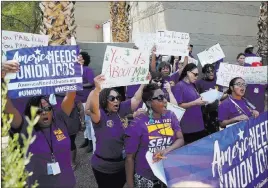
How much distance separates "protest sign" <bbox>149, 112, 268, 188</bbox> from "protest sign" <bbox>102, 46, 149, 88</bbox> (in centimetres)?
129

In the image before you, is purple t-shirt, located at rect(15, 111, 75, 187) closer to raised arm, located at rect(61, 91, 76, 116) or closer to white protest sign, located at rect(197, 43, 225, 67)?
raised arm, located at rect(61, 91, 76, 116)

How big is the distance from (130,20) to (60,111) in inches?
374

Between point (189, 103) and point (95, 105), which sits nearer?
point (95, 105)

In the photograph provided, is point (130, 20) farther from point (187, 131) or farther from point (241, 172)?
point (241, 172)

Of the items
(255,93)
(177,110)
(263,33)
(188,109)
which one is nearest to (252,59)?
(255,93)

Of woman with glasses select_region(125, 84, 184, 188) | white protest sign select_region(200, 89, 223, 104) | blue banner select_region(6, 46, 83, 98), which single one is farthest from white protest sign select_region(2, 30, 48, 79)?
white protest sign select_region(200, 89, 223, 104)

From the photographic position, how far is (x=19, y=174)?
6.37ft

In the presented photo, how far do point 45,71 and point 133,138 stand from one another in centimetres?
120

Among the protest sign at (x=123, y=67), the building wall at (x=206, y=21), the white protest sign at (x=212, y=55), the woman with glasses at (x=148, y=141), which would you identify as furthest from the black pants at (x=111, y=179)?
the building wall at (x=206, y=21)

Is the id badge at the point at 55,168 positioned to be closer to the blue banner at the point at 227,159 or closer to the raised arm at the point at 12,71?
the raised arm at the point at 12,71

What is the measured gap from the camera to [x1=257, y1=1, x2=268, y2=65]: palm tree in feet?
35.9

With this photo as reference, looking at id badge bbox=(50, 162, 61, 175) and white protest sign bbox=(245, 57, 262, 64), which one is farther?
white protest sign bbox=(245, 57, 262, 64)

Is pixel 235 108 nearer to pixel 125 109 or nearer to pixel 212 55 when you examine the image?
pixel 125 109

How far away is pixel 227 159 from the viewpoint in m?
3.45
